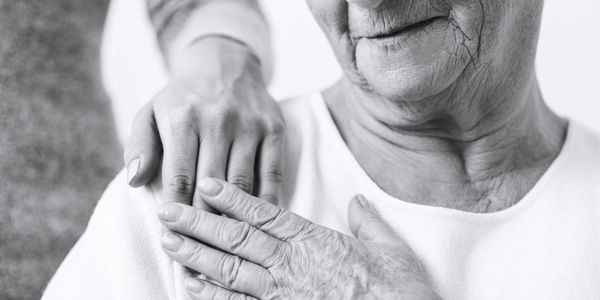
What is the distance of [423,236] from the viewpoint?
4.07 feet

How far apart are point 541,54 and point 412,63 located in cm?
157

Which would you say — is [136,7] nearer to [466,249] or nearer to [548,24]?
[548,24]

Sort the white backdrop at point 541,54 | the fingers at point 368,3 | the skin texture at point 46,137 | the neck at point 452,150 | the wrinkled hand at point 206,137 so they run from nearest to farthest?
1. the fingers at point 368,3
2. the wrinkled hand at point 206,137
3. the neck at point 452,150
4. the skin texture at point 46,137
5. the white backdrop at point 541,54

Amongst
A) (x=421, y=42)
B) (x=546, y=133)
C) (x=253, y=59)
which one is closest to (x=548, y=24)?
(x=546, y=133)

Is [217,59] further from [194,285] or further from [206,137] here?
[194,285]

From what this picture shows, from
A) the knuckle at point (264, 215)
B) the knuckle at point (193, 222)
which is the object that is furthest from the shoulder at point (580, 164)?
the knuckle at point (193, 222)

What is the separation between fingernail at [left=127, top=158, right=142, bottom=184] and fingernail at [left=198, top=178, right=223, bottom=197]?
0.10 metres

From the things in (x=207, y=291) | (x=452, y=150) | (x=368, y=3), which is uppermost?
(x=368, y=3)

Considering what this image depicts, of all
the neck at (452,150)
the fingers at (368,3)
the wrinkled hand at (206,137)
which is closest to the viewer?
the fingers at (368,3)

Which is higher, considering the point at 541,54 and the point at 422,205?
the point at 541,54

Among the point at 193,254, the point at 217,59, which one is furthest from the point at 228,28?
the point at 193,254

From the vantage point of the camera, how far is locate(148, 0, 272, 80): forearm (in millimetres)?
1551

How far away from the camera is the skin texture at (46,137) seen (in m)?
1.49

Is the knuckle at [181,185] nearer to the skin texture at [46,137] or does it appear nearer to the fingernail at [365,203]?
the fingernail at [365,203]
